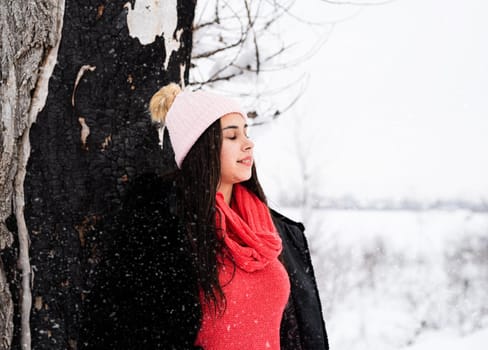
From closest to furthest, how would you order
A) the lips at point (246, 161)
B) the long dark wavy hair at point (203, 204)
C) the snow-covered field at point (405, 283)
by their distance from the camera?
the long dark wavy hair at point (203, 204) < the lips at point (246, 161) < the snow-covered field at point (405, 283)

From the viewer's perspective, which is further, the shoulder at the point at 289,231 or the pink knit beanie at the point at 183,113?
the shoulder at the point at 289,231

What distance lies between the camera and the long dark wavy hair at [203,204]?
169 centimetres

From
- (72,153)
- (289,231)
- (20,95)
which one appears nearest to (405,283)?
(289,231)

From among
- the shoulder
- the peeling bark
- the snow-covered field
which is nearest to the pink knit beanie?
the peeling bark

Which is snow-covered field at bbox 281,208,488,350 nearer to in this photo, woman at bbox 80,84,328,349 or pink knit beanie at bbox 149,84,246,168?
woman at bbox 80,84,328,349

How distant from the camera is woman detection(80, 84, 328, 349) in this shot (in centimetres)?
161

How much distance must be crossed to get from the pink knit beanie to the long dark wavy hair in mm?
28

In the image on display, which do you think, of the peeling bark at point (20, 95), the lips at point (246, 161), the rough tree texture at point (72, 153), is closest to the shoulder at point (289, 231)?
the lips at point (246, 161)

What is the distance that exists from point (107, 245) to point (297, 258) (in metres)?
0.75

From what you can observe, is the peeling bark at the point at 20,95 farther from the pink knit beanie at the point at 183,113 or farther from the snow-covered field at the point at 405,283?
the snow-covered field at the point at 405,283

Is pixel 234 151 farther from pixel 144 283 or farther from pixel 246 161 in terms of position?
pixel 144 283

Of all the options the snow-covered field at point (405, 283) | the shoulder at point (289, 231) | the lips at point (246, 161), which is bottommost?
the snow-covered field at point (405, 283)

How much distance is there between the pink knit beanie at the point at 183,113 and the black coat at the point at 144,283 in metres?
0.13

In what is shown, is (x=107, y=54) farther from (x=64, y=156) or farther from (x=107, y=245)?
(x=107, y=245)
